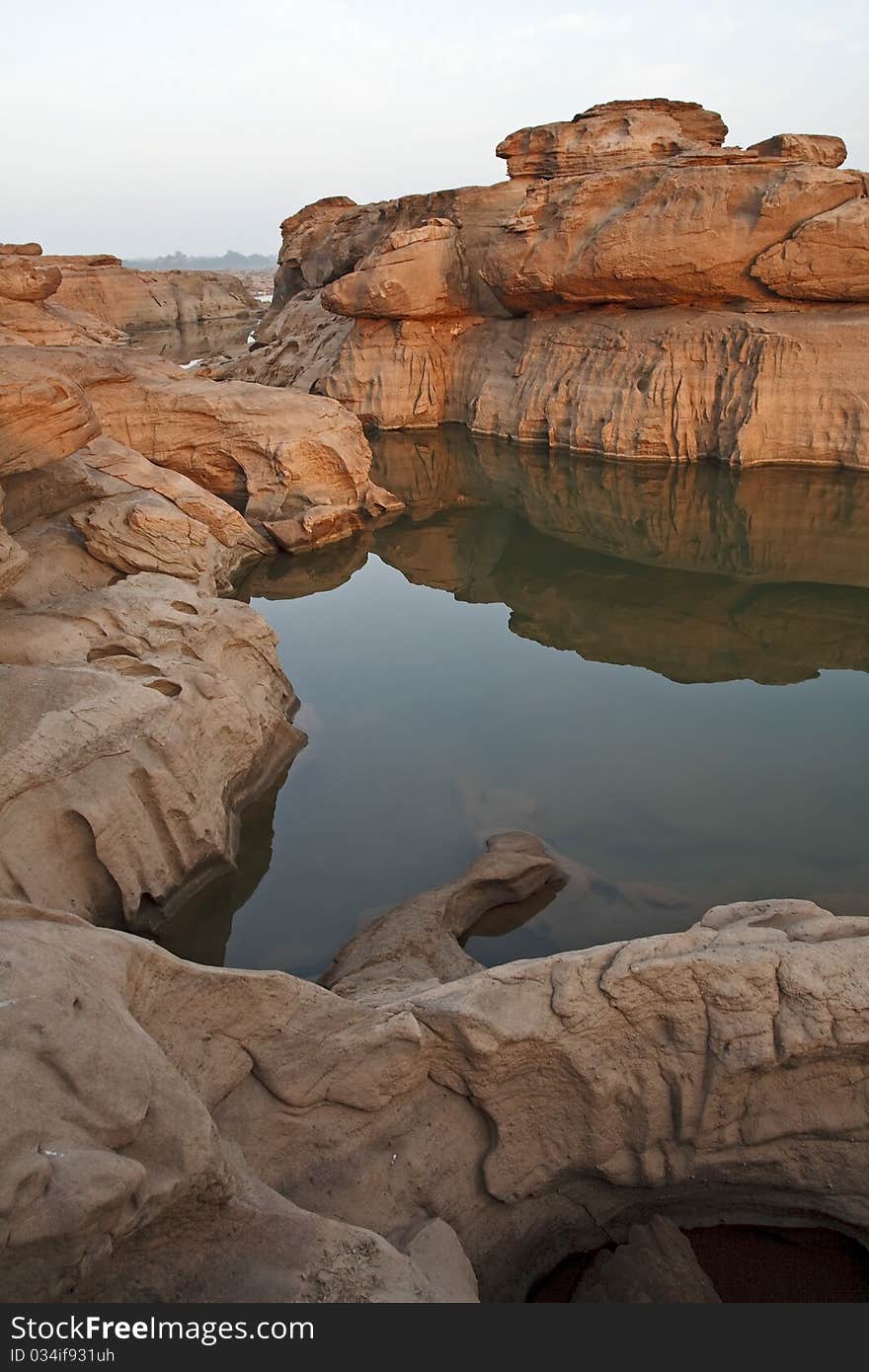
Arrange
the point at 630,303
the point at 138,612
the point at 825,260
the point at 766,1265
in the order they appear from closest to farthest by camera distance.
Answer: the point at 766,1265, the point at 138,612, the point at 825,260, the point at 630,303

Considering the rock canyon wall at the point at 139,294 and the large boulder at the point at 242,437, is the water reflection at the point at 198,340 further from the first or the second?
the large boulder at the point at 242,437

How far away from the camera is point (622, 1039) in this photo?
113 inches

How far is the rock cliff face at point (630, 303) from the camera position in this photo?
12.4 meters

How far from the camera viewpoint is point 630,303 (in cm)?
1444

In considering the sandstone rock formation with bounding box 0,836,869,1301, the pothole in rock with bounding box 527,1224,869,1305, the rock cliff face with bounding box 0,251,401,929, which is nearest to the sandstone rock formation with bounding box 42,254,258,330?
the rock cliff face with bounding box 0,251,401,929

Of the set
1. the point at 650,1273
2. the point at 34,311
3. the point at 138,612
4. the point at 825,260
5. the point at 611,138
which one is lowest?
the point at 650,1273

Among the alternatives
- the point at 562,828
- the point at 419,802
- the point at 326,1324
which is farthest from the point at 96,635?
the point at 326,1324

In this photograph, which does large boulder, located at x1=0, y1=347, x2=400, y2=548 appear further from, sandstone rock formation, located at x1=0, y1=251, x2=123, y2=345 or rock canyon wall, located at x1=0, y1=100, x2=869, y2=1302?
sandstone rock formation, located at x1=0, y1=251, x2=123, y2=345

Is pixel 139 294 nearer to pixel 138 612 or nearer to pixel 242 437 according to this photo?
pixel 242 437

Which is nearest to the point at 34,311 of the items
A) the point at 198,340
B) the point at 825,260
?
the point at 825,260

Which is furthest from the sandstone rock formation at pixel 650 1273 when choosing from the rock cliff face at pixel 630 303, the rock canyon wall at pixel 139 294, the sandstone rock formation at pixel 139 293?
the sandstone rock formation at pixel 139 293

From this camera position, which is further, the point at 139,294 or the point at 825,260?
the point at 139,294

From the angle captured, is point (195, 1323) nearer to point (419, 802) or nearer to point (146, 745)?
point (146, 745)

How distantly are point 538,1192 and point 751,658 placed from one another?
5629 mm
